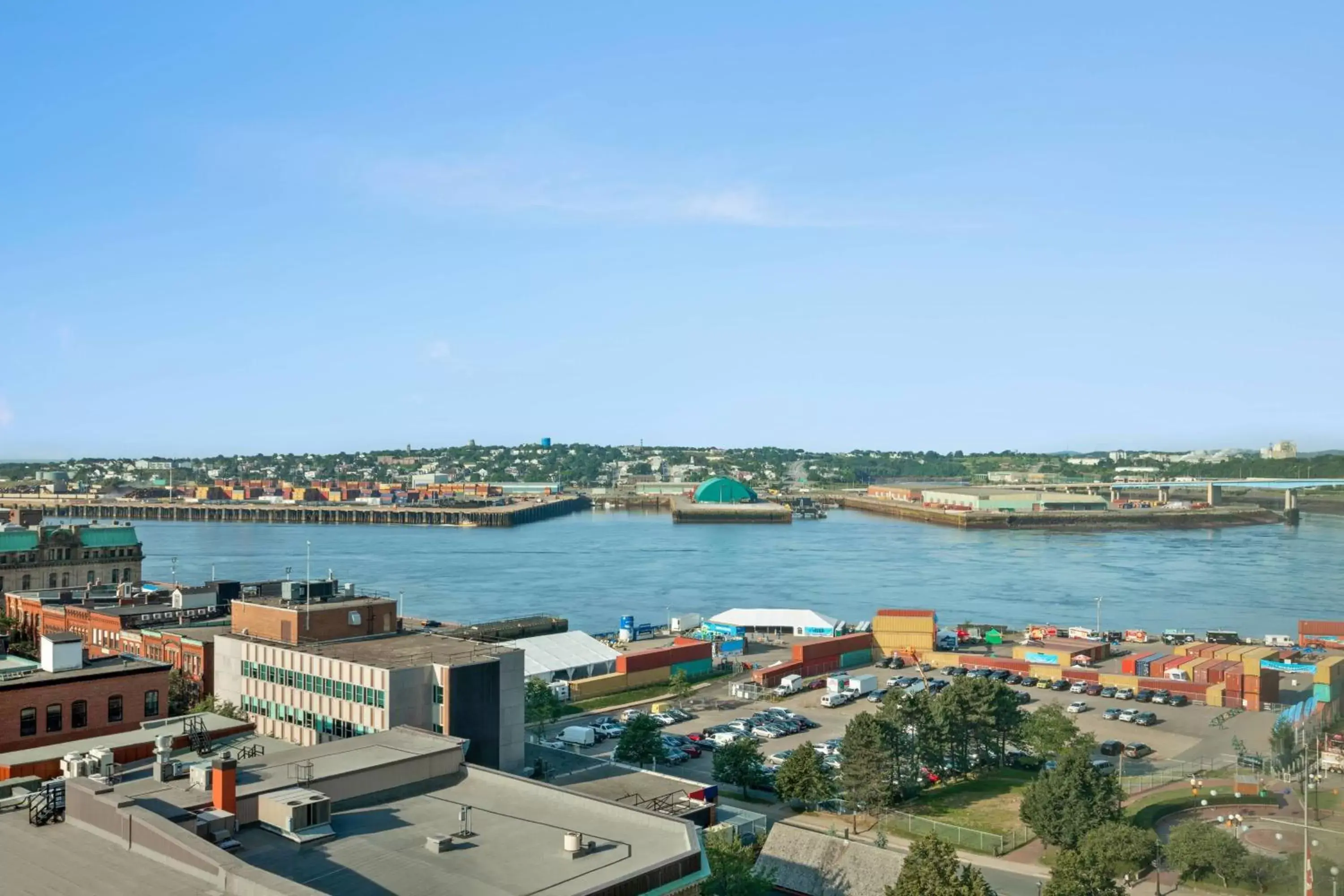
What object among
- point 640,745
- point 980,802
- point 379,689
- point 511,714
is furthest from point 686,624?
point 379,689

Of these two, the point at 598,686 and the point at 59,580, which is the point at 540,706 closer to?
the point at 598,686

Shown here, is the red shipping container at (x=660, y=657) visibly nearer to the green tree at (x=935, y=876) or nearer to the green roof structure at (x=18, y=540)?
the green tree at (x=935, y=876)

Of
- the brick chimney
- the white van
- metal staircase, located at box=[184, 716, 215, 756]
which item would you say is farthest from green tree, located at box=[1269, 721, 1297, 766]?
the brick chimney

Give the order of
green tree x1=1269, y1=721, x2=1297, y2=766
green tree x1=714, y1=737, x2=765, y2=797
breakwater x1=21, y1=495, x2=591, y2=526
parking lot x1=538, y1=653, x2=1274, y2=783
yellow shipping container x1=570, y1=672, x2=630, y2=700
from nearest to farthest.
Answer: green tree x1=714, y1=737, x2=765, y2=797 < green tree x1=1269, y1=721, x2=1297, y2=766 < parking lot x1=538, y1=653, x2=1274, y2=783 < yellow shipping container x1=570, y1=672, x2=630, y2=700 < breakwater x1=21, y1=495, x2=591, y2=526

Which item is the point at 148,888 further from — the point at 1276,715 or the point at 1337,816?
the point at 1276,715

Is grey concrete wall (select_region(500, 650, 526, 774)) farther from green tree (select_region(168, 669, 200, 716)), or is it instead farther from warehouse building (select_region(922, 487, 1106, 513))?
warehouse building (select_region(922, 487, 1106, 513))
